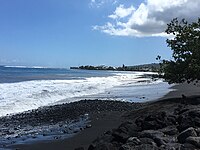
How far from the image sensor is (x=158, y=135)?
8.58 metres

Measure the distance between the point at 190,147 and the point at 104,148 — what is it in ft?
6.16

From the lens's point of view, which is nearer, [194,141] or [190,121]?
[194,141]

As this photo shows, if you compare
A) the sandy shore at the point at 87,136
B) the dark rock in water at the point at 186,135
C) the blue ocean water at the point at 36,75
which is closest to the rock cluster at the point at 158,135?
the dark rock in water at the point at 186,135

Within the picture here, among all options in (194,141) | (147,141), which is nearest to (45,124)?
(147,141)

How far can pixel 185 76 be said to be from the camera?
700 inches

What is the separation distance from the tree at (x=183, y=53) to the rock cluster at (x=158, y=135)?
703 cm

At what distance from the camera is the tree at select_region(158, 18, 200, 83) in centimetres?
1728

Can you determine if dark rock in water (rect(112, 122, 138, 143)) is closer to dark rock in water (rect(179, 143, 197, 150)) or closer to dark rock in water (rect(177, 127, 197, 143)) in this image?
dark rock in water (rect(177, 127, 197, 143))

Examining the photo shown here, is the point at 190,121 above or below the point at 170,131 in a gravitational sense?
above

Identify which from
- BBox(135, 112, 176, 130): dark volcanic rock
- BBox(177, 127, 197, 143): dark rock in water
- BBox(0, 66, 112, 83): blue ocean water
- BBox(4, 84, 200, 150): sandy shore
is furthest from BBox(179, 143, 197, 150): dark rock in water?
BBox(0, 66, 112, 83): blue ocean water

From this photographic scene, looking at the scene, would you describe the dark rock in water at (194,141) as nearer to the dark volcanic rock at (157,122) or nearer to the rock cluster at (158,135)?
the rock cluster at (158,135)

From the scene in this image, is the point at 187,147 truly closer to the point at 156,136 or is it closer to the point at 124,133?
the point at 156,136

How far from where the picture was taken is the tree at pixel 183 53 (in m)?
17.3

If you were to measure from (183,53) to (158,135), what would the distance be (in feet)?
34.1
